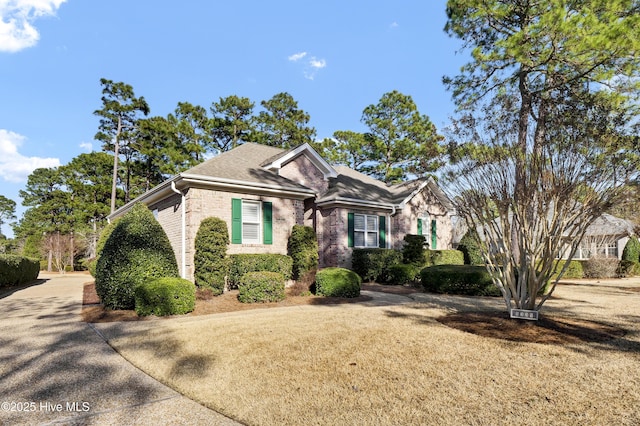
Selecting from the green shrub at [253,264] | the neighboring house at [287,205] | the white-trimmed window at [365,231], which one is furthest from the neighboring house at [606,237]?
the green shrub at [253,264]

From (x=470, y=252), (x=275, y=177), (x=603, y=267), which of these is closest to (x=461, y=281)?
(x=275, y=177)

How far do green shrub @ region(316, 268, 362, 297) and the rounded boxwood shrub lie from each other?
1.49 m

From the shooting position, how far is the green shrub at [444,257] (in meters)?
17.7

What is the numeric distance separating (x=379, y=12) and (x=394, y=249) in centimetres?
1026

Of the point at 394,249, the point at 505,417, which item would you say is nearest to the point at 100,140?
the point at 394,249

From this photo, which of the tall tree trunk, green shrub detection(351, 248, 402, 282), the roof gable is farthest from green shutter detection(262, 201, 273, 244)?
the tall tree trunk

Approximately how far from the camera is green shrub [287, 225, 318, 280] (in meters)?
12.7

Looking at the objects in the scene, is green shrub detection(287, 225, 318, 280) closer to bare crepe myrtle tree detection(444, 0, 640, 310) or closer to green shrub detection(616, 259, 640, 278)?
bare crepe myrtle tree detection(444, 0, 640, 310)

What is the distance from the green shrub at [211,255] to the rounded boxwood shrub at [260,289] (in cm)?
142

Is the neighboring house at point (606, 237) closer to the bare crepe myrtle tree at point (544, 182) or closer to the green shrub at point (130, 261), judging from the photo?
the bare crepe myrtle tree at point (544, 182)

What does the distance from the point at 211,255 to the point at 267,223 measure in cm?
265

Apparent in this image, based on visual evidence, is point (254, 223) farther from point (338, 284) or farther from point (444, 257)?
point (444, 257)

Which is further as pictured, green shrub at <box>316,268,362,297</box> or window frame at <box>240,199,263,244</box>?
window frame at <box>240,199,263,244</box>

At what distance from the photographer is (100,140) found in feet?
105
